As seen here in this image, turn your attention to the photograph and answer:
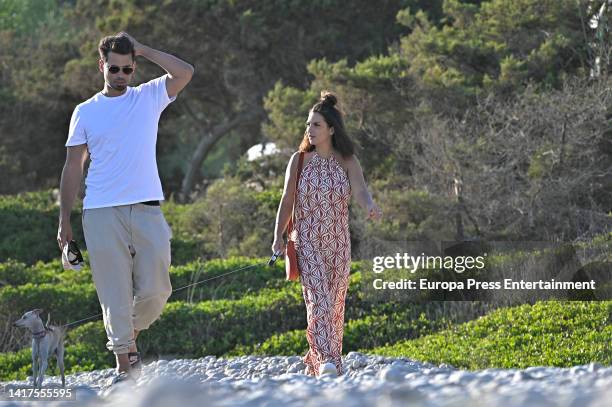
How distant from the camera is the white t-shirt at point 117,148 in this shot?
701 cm

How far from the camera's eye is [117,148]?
7012 mm

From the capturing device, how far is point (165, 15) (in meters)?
26.3

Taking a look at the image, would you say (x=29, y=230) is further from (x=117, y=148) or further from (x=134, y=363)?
(x=117, y=148)

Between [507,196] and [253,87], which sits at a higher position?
[253,87]

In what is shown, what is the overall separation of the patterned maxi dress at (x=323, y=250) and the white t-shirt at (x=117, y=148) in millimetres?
1228

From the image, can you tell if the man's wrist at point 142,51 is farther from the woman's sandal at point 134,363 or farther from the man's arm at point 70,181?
the woman's sandal at point 134,363

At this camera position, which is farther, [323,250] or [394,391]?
[323,250]

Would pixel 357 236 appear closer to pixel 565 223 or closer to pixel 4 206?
pixel 565 223

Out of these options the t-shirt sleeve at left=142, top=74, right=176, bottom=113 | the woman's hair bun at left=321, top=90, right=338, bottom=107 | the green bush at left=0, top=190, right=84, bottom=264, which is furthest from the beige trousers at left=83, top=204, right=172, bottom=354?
the green bush at left=0, top=190, right=84, bottom=264

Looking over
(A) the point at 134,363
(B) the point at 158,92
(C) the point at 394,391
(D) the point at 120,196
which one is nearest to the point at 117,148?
(D) the point at 120,196

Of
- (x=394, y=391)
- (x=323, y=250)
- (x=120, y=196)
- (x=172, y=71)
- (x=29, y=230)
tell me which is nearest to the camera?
(x=394, y=391)

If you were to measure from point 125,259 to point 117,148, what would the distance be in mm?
609

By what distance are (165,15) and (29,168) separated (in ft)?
16.0

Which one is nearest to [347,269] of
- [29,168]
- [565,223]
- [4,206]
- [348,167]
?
[348,167]
